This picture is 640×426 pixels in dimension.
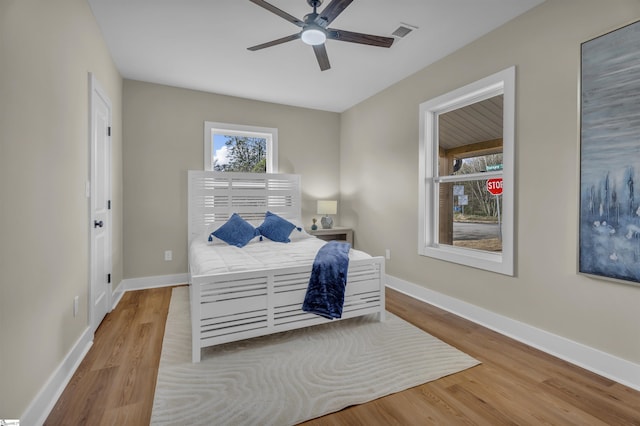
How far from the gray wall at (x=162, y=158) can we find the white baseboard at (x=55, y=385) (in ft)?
6.05

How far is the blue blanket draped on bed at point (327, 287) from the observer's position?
2539mm

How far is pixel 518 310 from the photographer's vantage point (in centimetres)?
255

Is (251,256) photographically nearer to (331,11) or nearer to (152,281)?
(152,281)

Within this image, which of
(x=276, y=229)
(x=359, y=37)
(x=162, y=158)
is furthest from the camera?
(x=162, y=158)

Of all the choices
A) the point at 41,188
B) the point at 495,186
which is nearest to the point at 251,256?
the point at 41,188

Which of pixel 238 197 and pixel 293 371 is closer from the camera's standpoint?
pixel 293 371

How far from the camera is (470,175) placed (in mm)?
3117

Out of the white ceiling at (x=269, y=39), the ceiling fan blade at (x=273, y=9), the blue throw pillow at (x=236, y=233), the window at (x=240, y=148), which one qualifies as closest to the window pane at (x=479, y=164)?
A: the white ceiling at (x=269, y=39)

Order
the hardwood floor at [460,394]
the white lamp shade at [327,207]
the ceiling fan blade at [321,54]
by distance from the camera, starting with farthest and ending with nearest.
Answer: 1. the white lamp shade at [327,207]
2. the ceiling fan blade at [321,54]
3. the hardwood floor at [460,394]

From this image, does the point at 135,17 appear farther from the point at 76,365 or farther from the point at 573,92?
the point at 573,92

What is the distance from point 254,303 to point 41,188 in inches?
59.5

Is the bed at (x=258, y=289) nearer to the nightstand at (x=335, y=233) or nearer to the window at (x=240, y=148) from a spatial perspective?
the nightstand at (x=335, y=233)

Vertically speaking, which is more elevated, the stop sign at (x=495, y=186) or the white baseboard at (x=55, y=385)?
the stop sign at (x=495, y=186)

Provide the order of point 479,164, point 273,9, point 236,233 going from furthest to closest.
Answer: point 236,233 < point 479,164 < point 273,9
